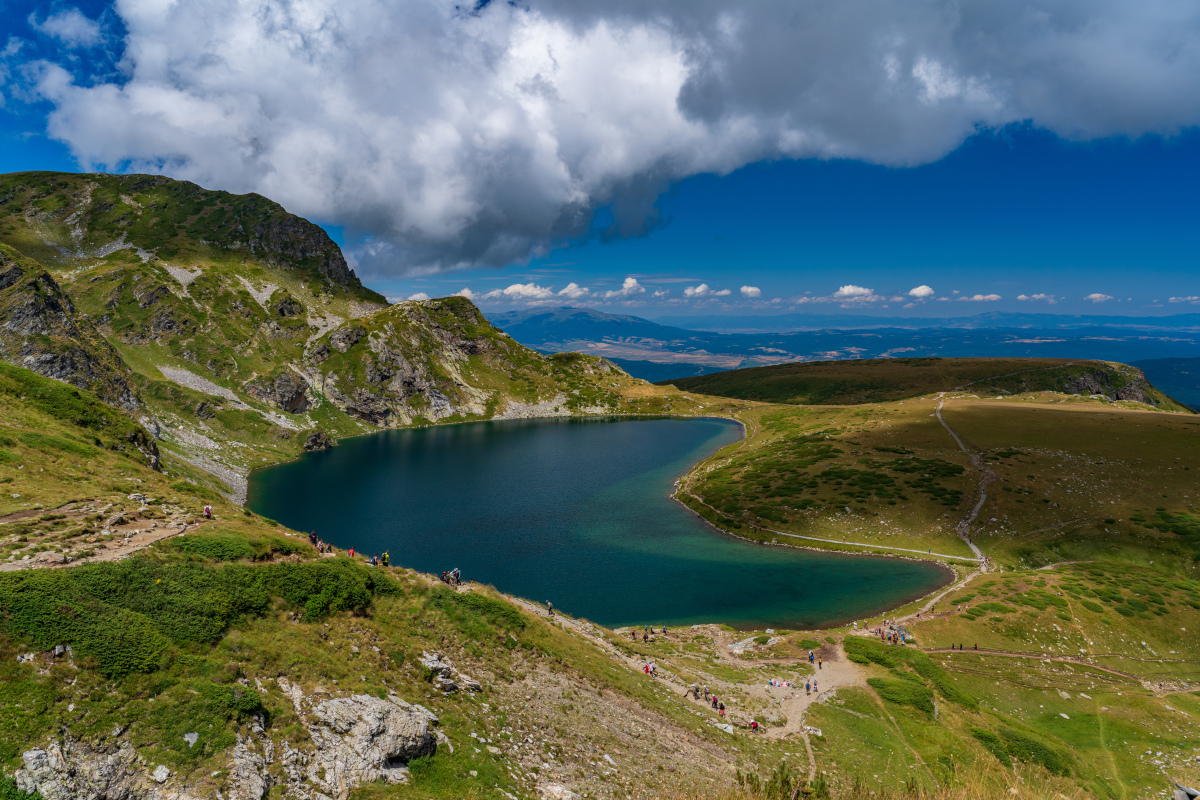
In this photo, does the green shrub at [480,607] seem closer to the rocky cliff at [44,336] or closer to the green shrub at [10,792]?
the green shrub at [10,792]

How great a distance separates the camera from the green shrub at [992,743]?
3316 centimetres

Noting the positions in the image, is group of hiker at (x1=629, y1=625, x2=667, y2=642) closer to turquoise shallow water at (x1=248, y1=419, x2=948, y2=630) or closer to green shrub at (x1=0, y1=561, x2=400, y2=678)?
turquoise shallow water at (x1=248, y1=419, x2=948, y2=630)

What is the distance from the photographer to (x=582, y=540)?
8788 cm

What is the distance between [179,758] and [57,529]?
54.2 feet

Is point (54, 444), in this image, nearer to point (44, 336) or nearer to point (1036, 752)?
point (1036, 752)

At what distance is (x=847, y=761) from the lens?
31.3 metres

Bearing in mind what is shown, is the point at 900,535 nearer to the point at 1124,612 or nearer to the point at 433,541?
the point at 1124,612

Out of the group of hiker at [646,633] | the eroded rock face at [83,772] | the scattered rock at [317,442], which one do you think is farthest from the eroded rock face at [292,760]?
the scattered rock at [317,442]

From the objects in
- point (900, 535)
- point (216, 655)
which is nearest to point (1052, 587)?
point (900, 535)

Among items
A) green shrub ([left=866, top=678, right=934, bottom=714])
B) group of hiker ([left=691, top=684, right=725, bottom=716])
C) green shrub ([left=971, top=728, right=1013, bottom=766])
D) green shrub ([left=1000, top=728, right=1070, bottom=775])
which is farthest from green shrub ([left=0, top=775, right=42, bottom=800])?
green shrub ([left=1000, top=728, right=1070, bottom=775])

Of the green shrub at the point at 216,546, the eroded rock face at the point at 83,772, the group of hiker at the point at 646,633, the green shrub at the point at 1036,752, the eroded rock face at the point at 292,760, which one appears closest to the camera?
the eroded rock face at the point at 83,772

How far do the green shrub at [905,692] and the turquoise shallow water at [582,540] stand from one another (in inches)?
851

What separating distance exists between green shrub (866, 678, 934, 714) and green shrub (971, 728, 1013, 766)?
3.03 m

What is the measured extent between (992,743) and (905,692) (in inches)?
238
